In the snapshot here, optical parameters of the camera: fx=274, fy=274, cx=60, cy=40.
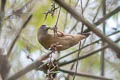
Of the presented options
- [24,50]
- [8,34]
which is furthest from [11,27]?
[24,50]

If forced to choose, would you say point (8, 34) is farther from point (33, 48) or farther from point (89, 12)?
point (89, 12)

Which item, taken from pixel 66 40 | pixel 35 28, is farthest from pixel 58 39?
pixel 35 28

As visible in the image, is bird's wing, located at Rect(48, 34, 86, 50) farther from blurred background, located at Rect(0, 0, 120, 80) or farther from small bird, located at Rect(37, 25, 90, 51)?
blurred background, located at Rect(0, 0, 120, 80)

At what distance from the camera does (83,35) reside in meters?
1.46

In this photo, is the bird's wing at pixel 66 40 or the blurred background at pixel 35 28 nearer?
the bird's wing at pixel 66 40

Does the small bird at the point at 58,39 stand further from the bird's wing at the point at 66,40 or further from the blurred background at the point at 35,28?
the blurred background at the point at 35,28

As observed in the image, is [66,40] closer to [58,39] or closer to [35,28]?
[58,39]

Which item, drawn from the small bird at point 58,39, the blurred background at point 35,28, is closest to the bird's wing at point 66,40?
the small bird at point 58,39

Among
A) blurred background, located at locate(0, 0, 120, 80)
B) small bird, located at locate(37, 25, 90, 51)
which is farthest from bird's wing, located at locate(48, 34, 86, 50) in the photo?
blurred background, located at locate(0, 0, 120, 80)

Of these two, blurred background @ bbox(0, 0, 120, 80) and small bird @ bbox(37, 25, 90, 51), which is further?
blurred background @ bbox(0, 0, 120, 80)

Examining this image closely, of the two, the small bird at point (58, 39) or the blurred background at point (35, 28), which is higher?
the small bird at point (58, 39)

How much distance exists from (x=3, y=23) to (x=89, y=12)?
0.74m

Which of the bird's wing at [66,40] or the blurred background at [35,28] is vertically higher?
the bird's wing at [66,40]

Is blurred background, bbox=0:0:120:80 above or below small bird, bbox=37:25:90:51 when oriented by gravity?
below
